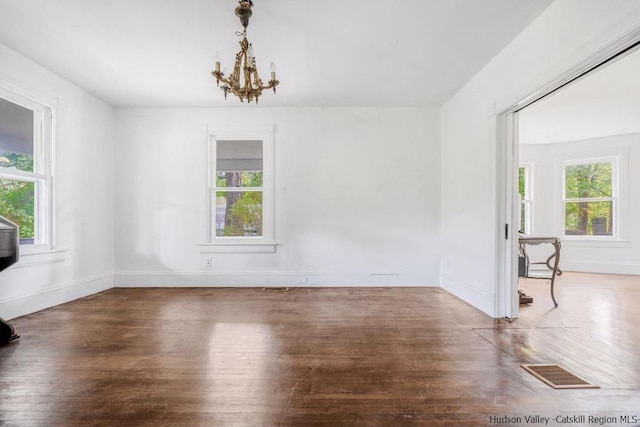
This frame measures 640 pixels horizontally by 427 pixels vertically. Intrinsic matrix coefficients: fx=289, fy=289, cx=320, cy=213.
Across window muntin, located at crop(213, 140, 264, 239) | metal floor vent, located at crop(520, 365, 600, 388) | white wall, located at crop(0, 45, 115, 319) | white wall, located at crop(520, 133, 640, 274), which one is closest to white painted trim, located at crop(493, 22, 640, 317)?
metal floor vent, located at crop(520, 365, 600, 388)

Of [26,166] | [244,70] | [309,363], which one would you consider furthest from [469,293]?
[26,166]

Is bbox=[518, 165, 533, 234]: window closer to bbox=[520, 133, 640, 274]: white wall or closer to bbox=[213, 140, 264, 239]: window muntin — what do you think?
bbox=[520, 133, 640, 274]: white wall

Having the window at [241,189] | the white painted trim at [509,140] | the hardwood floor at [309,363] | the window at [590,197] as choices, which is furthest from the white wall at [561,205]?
the window at [241,189]

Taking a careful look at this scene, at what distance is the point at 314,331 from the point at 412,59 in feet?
9.57

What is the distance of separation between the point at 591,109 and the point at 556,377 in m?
4.49

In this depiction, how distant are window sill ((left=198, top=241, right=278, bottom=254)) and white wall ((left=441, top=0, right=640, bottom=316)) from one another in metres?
Result: 2.60

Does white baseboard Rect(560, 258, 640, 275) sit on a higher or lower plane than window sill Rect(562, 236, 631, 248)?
lower

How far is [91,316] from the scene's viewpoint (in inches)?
120

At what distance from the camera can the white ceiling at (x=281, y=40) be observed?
7.52ft

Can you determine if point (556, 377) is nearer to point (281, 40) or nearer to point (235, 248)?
point (281, 40)

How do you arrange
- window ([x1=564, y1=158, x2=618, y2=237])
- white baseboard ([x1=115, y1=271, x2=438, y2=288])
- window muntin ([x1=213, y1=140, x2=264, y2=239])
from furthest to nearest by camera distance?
window ([x1=564, y1=158, x2=618, y2=237]) → window muntin ([x1=213, y1=140, x2=264, y2=239]) → white baseboard ([x1=115, y1=271, x2=438, y2=288])

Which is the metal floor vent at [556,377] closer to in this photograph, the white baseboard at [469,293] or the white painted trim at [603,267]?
the white baseboard at [469,293]

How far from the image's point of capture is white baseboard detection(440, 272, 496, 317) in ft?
10.1

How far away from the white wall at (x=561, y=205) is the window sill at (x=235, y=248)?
18.9ft
